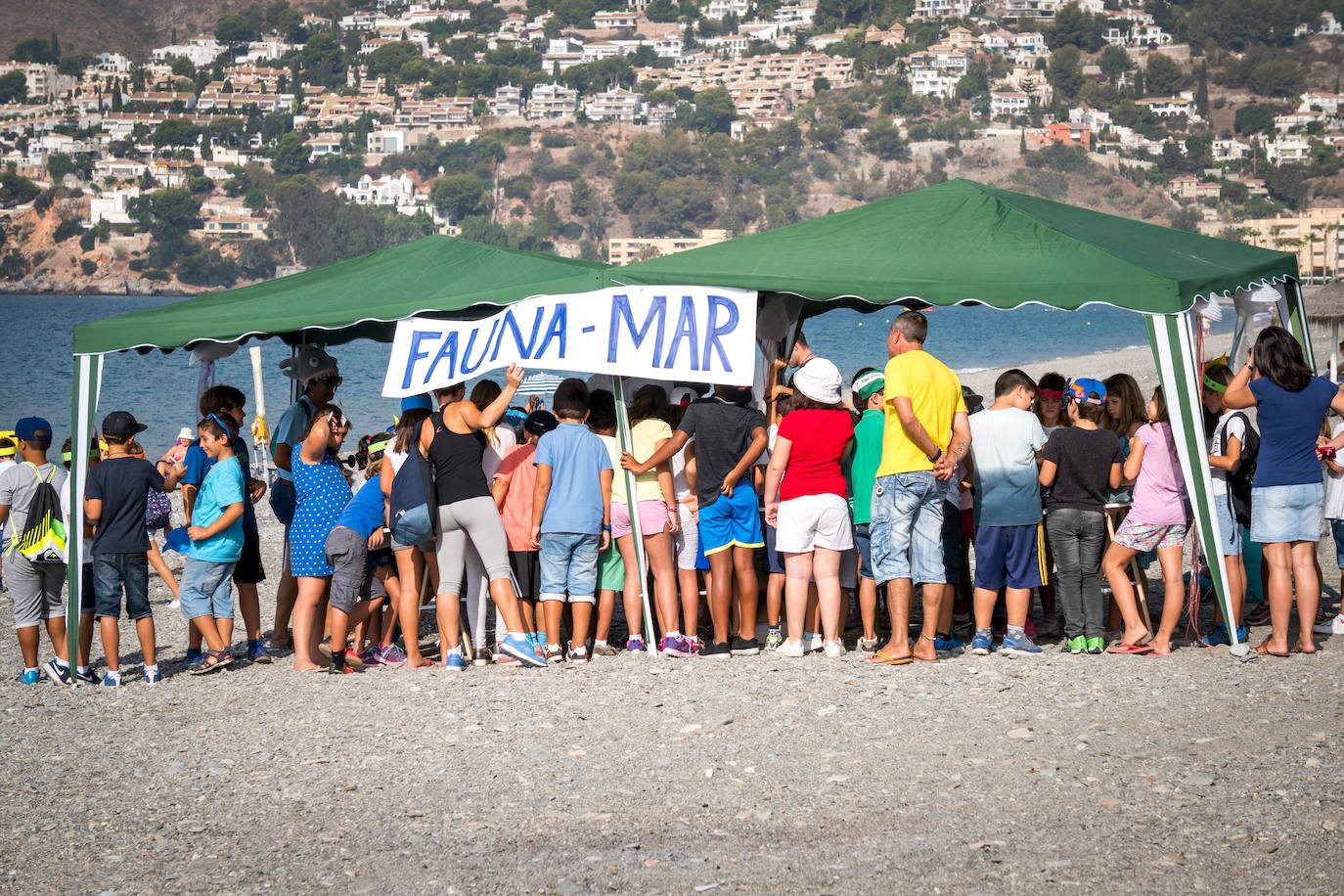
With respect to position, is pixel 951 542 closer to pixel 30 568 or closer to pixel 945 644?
pixel 945 644

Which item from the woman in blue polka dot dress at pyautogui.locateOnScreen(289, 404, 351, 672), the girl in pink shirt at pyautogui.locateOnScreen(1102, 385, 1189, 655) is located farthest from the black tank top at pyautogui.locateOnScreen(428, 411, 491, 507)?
the girl in pink shirt at pyautogui.locateOnScreen(1102, 385, 1189, 655)

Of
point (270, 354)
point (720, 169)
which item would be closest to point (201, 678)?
point (270, 354)

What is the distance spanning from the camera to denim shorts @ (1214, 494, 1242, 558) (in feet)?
21.5

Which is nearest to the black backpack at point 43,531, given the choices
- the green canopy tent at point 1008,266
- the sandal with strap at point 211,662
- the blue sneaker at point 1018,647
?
the sandal with strap at point 211,662

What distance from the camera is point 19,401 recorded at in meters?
47.7

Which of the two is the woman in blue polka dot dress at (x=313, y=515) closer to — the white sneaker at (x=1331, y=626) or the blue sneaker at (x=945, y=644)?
the blue sneaker at (x=945, y=644)

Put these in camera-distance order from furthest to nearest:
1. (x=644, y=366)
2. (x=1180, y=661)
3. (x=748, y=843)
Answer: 1. (x=644, y=366)
2. (x=1180, y=661)
3. (x=748, y=843)

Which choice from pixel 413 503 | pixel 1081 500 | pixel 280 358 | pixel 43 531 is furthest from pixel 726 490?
pixel 280 358

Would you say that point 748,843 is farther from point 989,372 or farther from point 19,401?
point 19,401

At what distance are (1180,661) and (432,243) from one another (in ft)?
16.3

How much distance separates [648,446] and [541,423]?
0.62 m

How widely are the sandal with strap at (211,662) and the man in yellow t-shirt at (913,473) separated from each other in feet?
11.1

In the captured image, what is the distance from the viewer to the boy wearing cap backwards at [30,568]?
22.0ft

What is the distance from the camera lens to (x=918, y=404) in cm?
622
